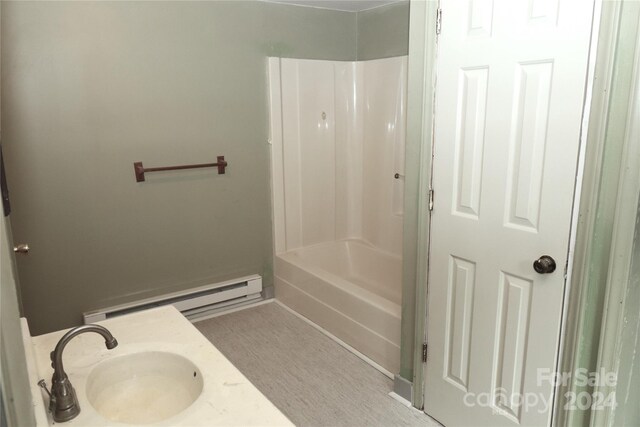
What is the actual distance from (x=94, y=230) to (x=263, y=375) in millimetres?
1305

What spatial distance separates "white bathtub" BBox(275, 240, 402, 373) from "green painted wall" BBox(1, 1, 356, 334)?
34 cm

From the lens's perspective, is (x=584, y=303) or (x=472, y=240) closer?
(x=584, y=303)

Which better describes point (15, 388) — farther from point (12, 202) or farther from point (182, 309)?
point (182, 309)

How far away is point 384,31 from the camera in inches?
130

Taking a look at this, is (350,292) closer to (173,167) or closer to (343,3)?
(173,167)

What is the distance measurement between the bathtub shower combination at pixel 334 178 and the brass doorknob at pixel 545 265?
1.51 meters

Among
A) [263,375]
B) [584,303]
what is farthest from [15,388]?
[263,375]

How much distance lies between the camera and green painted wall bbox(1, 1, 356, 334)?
252 centimetres

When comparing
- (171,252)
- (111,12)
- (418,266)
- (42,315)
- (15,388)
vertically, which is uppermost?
(111,12)

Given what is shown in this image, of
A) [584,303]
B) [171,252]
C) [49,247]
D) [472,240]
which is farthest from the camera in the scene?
[171,252]

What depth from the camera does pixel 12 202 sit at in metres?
2.50

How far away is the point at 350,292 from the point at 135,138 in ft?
5.17

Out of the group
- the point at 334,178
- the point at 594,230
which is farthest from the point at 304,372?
the point at 594,230

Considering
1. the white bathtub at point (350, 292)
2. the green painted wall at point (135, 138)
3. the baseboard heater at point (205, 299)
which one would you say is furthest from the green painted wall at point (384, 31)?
the baseboard heater at point (205, 299)
